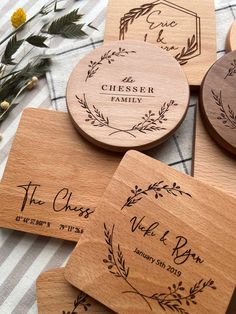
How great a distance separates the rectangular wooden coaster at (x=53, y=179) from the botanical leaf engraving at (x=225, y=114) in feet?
0.76

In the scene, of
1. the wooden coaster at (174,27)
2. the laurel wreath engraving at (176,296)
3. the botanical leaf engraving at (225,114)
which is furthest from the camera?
the wooden coaster at (174,27)

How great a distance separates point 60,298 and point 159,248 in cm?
21

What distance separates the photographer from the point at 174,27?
978mm

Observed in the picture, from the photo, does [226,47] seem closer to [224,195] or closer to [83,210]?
[224,195]

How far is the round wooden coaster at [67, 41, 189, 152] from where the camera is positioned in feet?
2.78

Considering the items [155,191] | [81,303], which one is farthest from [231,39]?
[81,303]

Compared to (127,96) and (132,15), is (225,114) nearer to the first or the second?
(127,96)

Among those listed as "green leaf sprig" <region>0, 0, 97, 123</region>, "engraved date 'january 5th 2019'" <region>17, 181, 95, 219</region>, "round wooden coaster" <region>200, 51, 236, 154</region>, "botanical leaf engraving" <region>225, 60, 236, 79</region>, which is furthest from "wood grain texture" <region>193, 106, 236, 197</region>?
"green leaf sprig" <region>0, 0, 97, 123</region>

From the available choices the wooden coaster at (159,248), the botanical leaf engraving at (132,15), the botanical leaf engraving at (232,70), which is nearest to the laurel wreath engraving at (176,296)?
the wooden coaster at (159,248)

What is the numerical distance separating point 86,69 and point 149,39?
0.58ft

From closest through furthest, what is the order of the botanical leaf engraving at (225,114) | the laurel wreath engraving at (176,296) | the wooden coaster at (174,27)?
the laurel wreath engraving at (176,296) → the botanical leaf engraving at (225,114) → the wooden coaster at (174,27)

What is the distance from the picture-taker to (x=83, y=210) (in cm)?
83

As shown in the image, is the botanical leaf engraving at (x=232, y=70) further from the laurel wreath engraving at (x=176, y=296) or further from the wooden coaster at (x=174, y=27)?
the laurel wreath engraving at (x=176, y=296)

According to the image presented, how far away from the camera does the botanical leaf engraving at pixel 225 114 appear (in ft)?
2.77
